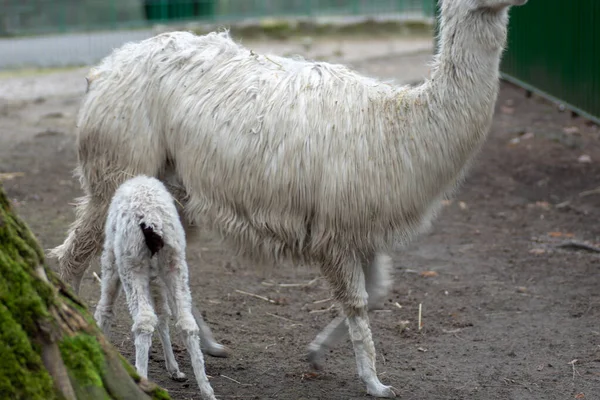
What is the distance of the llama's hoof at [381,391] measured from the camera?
15.2 ft

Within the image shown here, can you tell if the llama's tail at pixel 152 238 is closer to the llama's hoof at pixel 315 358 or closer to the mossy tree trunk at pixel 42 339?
the mossy tree trunk at pixel 42 339

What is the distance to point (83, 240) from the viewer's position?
4949 millimetres

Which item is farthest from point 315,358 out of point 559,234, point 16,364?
point 559,234

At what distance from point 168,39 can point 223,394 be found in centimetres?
197

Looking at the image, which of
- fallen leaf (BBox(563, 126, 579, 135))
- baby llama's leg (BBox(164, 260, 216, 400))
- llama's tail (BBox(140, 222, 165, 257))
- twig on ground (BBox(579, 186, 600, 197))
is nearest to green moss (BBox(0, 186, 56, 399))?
llama's tail (BBox(140, 222, 165, 257))

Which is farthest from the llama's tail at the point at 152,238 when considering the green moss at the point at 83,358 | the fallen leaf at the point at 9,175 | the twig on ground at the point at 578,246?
the fallen leaf at the point at 9,175

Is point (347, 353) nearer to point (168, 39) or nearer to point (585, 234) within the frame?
point (168, 39)

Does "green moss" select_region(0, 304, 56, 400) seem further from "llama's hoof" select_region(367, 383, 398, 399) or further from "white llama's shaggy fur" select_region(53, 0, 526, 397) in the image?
"llama's hoof" select_region(367, 383, 398, 399)

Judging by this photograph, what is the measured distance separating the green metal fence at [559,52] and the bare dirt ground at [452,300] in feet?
2.54

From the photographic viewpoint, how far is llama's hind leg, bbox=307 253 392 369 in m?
4.86

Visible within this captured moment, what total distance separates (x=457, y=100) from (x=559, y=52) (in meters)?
6.60

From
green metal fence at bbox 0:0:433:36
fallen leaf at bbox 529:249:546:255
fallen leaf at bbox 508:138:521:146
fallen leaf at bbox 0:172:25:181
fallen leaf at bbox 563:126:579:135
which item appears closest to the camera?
fallen leaf at bbox 529:249:546:255

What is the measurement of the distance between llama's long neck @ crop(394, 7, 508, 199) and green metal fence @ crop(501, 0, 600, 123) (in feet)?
17.6

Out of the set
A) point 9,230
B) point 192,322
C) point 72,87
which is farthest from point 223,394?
point 72,87
